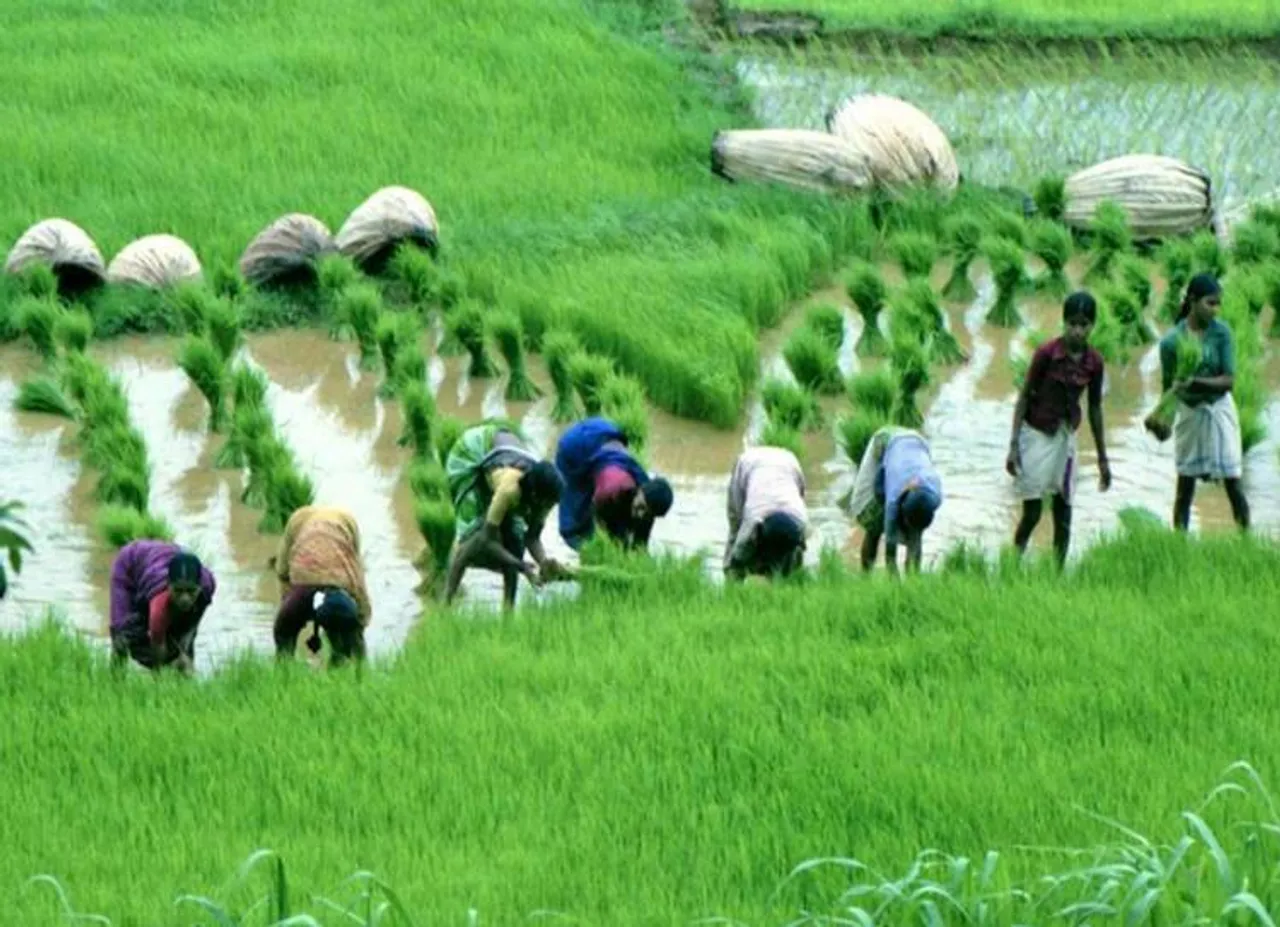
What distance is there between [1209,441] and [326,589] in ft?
10.1

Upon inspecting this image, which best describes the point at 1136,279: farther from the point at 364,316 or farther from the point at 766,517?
the point at 766,517

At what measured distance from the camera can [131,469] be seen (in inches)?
401

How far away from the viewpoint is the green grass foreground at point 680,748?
689 cm

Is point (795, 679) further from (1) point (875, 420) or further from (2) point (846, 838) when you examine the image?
(1) point (875, 420)

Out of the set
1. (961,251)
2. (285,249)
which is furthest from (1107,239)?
(285,249)

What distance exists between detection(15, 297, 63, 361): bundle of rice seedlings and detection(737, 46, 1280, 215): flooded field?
4468 millimetres

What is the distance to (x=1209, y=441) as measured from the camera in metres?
9.93

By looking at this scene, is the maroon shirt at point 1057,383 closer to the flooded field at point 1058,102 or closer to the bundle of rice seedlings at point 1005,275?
the bundle of rice seedlings at point 1005,275

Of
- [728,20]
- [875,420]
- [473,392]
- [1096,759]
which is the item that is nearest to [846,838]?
[1096,759]

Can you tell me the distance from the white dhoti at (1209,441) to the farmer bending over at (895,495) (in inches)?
44.8

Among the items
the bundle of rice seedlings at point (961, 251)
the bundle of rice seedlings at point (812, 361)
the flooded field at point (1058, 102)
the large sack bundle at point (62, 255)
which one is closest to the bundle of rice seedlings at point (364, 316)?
the large sack bundle at point (62, 255)

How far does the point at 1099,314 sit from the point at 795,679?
4098mm

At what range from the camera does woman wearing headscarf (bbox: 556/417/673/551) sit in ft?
30.0

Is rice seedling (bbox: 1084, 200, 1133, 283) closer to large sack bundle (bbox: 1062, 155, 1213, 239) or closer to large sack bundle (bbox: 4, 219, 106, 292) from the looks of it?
large sack bundle (bbox: 1062, 155, 1213, 239)
